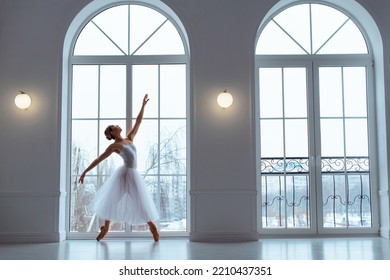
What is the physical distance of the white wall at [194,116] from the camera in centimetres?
628

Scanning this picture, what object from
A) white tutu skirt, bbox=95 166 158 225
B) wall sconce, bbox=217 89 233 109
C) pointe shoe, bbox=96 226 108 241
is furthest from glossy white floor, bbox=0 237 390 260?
wall sconce, bbox=217 89 233 109

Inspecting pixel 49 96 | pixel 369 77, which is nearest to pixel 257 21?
pixel 369 77

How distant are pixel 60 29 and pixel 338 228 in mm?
4306

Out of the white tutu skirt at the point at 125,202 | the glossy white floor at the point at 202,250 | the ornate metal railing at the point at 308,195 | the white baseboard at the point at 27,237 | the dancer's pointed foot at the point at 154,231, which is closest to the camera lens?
the glossy white floor at the point at 202,250

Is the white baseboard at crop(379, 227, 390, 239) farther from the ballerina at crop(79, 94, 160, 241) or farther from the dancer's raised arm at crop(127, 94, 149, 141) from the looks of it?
Answer: the dancer's raised arm at crop(127, 94, 149, 141)

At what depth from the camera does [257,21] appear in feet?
21.3

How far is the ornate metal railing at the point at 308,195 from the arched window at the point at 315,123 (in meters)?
0.01

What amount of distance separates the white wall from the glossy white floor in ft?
1.31

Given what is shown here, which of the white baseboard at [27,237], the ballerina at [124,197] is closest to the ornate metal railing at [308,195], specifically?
the ballerina at [124,197]

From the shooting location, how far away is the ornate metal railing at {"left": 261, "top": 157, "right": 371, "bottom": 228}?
21.8 ft

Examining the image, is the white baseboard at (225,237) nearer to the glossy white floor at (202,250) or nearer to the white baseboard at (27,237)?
the glossy white floor at (202,250)

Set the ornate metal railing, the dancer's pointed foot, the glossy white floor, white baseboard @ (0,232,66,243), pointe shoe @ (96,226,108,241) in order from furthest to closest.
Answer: the ornate metal railing → white baseboard @ (0,232,66,243) → pointe shoe @ (96,226,108,241) → the dancer's pointed foot → the glossy white floor

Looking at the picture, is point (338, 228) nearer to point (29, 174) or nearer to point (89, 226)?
point (89, 226)

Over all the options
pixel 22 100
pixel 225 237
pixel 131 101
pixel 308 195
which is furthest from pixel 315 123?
pixel 22 100
